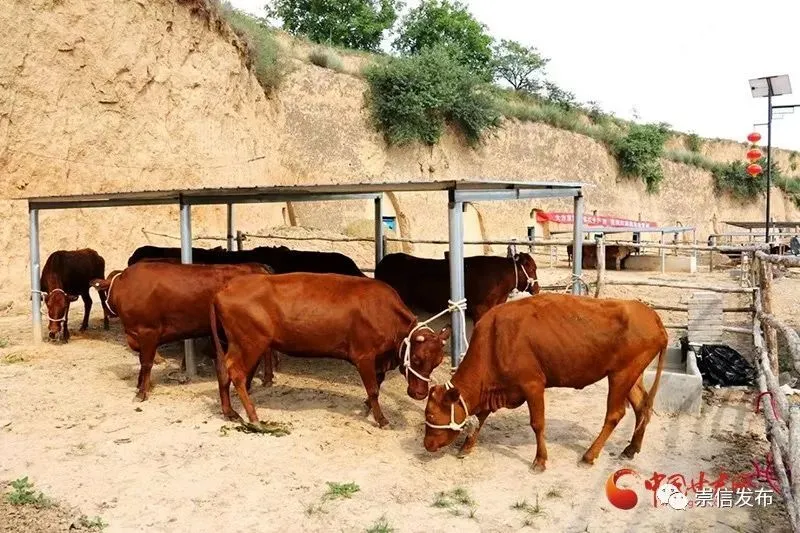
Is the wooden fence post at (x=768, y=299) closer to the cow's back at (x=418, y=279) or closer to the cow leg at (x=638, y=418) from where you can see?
the cow leg at (x=638, y=418)

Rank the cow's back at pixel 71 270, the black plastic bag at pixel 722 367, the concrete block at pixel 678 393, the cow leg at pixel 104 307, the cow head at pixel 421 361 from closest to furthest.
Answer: the cow head at pixel 421 361 → the concrete block at pixel 678 393 → the black plastic bag at pixel 722 367 → the cow's back at pixel 71 270 → the cow leg at pixel 104 307

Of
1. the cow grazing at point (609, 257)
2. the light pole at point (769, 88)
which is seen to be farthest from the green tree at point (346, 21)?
the light pole at point (769, 88)

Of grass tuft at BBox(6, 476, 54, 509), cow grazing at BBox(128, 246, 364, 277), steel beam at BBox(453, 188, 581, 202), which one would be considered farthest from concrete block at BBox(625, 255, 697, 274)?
grass tuft at BBox(6, 476, 54, 509)

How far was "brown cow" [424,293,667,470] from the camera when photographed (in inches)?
198

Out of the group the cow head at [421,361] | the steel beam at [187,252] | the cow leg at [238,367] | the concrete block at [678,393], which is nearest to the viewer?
the cow head at [421,361]

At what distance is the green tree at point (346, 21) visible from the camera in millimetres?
35406

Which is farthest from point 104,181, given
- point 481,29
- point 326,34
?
point 481,29

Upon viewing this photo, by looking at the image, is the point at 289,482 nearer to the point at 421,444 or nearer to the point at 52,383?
the point at 421,444

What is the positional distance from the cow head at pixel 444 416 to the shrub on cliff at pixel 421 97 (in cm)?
1863

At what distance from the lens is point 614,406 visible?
5.06 meters

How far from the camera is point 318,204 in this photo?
2064 centimetres

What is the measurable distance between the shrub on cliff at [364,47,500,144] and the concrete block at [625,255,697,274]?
7923 millimetres

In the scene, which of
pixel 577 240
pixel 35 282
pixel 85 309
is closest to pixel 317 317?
pixel 577 240

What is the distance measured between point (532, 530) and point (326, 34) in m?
35.3
